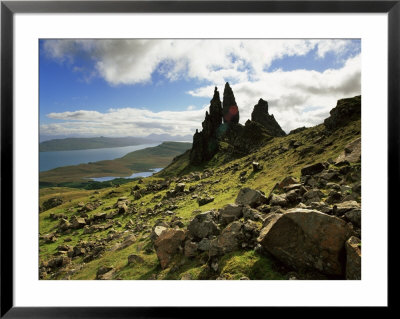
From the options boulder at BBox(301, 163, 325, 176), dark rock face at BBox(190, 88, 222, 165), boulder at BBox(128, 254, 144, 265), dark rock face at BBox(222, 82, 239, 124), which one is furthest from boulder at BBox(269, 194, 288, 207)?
dark rock face at BBox(222, 82, 239, 124)

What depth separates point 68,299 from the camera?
5.85 m

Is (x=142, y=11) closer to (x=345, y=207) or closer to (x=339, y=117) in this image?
(x=345, y=207)

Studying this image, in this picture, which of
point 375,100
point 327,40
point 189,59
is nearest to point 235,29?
point 189,59

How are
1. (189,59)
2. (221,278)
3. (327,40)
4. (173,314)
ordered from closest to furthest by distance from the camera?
1. (173,314)
2. (221,278)
3. (327,40)
4. (189,59)

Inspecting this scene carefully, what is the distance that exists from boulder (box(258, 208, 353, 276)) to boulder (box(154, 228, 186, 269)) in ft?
11.8

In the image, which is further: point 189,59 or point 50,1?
point 189,59

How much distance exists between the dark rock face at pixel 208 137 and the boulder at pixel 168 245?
91.5m

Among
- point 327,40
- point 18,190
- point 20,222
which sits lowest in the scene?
point 20,222

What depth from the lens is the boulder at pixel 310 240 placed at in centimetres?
506

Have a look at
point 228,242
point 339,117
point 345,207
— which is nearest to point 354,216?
point 345,207

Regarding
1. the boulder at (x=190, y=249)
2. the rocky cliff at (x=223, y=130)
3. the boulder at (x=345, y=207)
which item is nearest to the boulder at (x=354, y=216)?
the boulder at (x=345, y=207)

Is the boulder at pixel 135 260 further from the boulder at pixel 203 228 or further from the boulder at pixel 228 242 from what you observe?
the boulder at pixel 228 242

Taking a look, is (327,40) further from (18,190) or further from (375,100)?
(18,190)

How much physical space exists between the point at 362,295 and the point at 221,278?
3.78m
